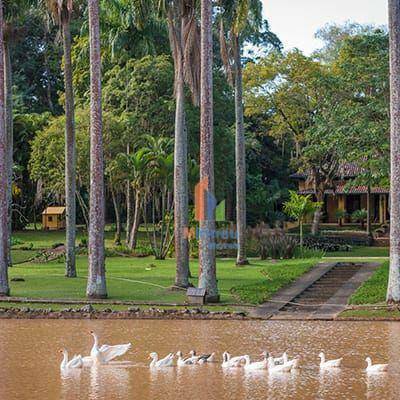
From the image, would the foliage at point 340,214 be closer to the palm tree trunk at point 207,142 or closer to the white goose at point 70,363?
the palm tree trunk at point 207,142

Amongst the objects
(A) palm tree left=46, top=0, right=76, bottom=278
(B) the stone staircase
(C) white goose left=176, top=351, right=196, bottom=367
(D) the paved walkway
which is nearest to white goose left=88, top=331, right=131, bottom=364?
(C) white goose left=176, top=351, right=196, bottom=367

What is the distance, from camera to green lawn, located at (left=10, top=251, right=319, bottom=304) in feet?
85.9

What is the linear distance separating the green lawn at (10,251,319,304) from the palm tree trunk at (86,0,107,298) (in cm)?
73

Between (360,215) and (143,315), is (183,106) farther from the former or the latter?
(360,215)

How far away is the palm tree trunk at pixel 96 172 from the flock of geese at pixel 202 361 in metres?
8.34

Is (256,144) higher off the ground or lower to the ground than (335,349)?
higher

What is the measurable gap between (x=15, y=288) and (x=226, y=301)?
7.04m

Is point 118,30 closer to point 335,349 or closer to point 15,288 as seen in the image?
point 15,288

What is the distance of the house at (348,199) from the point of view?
57875 mm

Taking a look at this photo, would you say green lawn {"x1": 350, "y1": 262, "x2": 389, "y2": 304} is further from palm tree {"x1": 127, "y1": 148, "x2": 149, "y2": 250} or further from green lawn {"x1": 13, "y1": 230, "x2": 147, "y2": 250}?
green lawn {"x1": 13, "y1": 230, "x2": 147, "y2": 250}

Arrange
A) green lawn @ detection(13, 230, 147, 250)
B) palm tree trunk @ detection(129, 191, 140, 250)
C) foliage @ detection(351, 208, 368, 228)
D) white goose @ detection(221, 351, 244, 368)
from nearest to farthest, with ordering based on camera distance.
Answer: white goose @ detection(221, 351, 244, 368)
palm tree trunk @ detection(129, 191, 140, 250)
green lawn @ detection(13, 230, 147, 250)
foliage @ detection(351, 208, 368, 228)

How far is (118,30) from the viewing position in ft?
155

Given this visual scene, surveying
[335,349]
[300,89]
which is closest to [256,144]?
[300,89]

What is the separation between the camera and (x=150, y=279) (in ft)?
99.3
